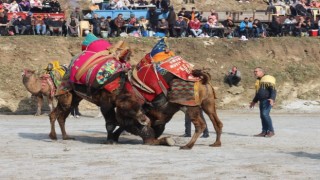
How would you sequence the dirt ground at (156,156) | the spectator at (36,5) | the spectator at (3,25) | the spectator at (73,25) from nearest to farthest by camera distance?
the dirt ground at (156,156) < the spectator at (3,25) < the spectator at (73,25) < the spectator at (36,5)

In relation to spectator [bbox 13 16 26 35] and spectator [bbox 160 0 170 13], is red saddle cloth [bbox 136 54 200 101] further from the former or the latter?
spectator [bbox 160 0 170 13]

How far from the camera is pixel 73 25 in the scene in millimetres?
34781

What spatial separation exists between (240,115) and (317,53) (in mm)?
8068

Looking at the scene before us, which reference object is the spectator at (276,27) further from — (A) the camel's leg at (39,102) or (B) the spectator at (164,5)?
(A) the camel's leg at (39,102)

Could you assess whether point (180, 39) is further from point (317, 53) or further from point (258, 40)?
point (317, 53)

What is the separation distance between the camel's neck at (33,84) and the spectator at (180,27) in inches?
355

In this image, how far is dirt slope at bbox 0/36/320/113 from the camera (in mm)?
31203

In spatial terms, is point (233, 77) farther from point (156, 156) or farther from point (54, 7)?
point (156, 156)

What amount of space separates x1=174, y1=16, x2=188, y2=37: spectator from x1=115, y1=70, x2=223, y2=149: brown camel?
17238 mm

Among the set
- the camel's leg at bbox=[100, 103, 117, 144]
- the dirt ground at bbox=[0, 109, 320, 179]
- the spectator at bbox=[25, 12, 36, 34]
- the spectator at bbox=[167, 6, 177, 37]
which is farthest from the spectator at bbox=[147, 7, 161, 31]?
the camel's leg at bbox=[100, 103, 117, 144]

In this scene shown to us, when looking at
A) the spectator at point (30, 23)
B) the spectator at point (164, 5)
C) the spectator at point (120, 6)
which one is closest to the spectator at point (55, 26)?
the spectator at point (30, 23)

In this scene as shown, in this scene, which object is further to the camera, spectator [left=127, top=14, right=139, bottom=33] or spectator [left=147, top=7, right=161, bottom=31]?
spectator [left=147, top=7, right=161, bottom=31]

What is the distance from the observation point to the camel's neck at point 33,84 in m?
27.9

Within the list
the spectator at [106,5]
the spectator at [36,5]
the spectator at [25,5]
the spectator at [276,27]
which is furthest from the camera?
the spectator at [106,5]
